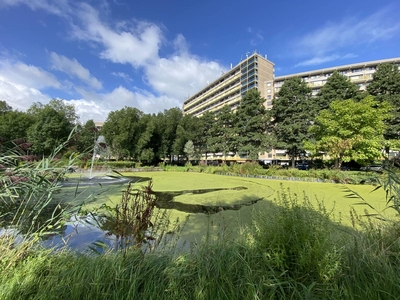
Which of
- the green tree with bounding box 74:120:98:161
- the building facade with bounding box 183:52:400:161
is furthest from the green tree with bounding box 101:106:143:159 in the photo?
A: the green tree with bounding box 74:120:98:161

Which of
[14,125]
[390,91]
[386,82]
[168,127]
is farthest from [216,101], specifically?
[14,125]

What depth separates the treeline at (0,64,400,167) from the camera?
524 inches

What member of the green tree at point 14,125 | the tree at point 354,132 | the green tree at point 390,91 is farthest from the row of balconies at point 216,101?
the green tree at point 14,125

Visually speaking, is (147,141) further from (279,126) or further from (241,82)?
(241,82)

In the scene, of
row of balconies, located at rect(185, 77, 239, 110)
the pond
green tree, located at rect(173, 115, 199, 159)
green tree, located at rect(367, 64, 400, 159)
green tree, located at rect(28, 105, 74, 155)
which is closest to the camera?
the pond

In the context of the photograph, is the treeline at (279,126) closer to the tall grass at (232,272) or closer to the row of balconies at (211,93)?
the tall grass at (232,272)

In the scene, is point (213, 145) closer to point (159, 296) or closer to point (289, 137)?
point (289, 137)

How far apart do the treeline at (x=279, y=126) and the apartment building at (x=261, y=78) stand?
15.0 m

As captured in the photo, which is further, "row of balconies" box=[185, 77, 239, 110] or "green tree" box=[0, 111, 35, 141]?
"row of balconies" box=[185, 77, 239, 110]

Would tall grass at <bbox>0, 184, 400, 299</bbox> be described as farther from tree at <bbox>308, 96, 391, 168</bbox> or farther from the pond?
tree at <bbox>308, 96, 391, 168</bbox>

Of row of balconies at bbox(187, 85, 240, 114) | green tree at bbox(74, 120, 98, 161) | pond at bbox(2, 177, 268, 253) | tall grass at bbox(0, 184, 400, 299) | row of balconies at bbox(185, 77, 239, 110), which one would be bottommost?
pond at bbox(2, 177, 268, 253)

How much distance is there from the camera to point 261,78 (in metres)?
41.8

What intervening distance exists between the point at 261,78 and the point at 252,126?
26.6 metres

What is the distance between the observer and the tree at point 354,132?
498 inches
